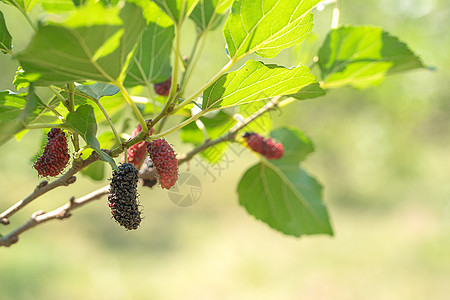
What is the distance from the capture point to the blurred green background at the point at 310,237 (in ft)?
12.2

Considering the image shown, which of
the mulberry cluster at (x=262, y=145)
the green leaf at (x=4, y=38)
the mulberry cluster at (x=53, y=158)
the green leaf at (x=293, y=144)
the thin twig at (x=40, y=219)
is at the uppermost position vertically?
the green leaf at (x=4, y=38)

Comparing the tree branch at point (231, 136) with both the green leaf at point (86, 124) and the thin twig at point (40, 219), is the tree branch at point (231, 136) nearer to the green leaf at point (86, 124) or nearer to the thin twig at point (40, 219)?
the thin twig at point (40, 219)

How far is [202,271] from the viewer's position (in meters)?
4.11

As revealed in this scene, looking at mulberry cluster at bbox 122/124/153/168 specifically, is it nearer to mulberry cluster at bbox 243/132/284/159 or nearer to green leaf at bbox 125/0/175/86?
green leaf at bbox 125/0/175/86

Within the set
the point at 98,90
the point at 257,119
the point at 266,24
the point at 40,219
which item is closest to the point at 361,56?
the point at 257,119

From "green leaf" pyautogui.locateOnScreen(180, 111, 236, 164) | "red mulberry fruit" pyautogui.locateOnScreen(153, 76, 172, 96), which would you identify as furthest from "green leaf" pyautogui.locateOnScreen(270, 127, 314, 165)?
"red mulberry fruit" pyautogui.locateOnScreen(153, 76, 172, 96)

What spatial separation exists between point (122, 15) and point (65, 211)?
0.35 m

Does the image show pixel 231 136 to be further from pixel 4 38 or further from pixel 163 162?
pixel 4 38

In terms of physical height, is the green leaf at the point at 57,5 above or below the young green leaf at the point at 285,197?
above

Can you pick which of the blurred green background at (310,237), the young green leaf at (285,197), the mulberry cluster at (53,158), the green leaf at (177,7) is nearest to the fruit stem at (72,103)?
the mulberry cluster at (53,158)

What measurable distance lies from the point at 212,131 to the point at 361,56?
288 millimetres

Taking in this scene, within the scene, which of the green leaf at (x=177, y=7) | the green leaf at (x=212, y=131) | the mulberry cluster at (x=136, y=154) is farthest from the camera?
the green leaf at (x=212, y=131)

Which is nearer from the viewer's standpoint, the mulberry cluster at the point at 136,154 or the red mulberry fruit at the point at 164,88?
the mulberry cluster at the point at 136,154

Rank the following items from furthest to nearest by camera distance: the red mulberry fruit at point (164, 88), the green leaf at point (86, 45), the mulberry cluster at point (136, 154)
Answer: the red mulberry fruit at point (164, 88)
the mulberry cluster at point (136, 154)
the green leaf at point (86, 45)
